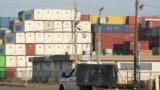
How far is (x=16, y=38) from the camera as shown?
4341 inches

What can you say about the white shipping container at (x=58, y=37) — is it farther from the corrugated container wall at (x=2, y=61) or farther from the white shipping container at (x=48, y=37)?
the corrugated container wall at (x=2, y=61)

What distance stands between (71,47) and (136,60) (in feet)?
230

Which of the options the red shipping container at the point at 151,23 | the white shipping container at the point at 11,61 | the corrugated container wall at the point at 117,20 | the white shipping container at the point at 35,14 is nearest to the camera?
the red shipping container at the point at 151,23

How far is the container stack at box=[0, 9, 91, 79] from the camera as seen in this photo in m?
110

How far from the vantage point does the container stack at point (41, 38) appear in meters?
110

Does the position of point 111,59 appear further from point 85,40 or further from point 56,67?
point 85,40

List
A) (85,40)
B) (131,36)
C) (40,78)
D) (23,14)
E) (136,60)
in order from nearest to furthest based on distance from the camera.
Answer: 1. (136,60)
2. (40,78)
3. (131,36)
4. (85,40)
5. (23,14)

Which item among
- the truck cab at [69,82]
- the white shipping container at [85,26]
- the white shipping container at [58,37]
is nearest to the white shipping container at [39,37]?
the white shipping container at [58,37]

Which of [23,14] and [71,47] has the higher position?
[23,14]

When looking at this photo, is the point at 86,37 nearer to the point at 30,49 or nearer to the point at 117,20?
the point at 117,20

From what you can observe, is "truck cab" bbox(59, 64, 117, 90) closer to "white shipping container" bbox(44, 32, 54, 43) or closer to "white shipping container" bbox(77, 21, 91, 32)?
"white shipping container" bbox(77, 21, 91, 32)

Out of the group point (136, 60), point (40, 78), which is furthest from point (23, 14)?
point (136, 60)

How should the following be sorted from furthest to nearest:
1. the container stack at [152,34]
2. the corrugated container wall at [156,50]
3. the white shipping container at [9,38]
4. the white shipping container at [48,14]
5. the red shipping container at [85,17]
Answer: the white shipping container at [9,38], the red shipping container at [85,17], the white shipping container at [48,14], the container stack at [152,34], the corrugated container wall at [156,50]

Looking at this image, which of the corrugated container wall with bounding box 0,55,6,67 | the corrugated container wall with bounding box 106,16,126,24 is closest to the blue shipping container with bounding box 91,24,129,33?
the corrugated container wall with bounding box 106,16,126,24
